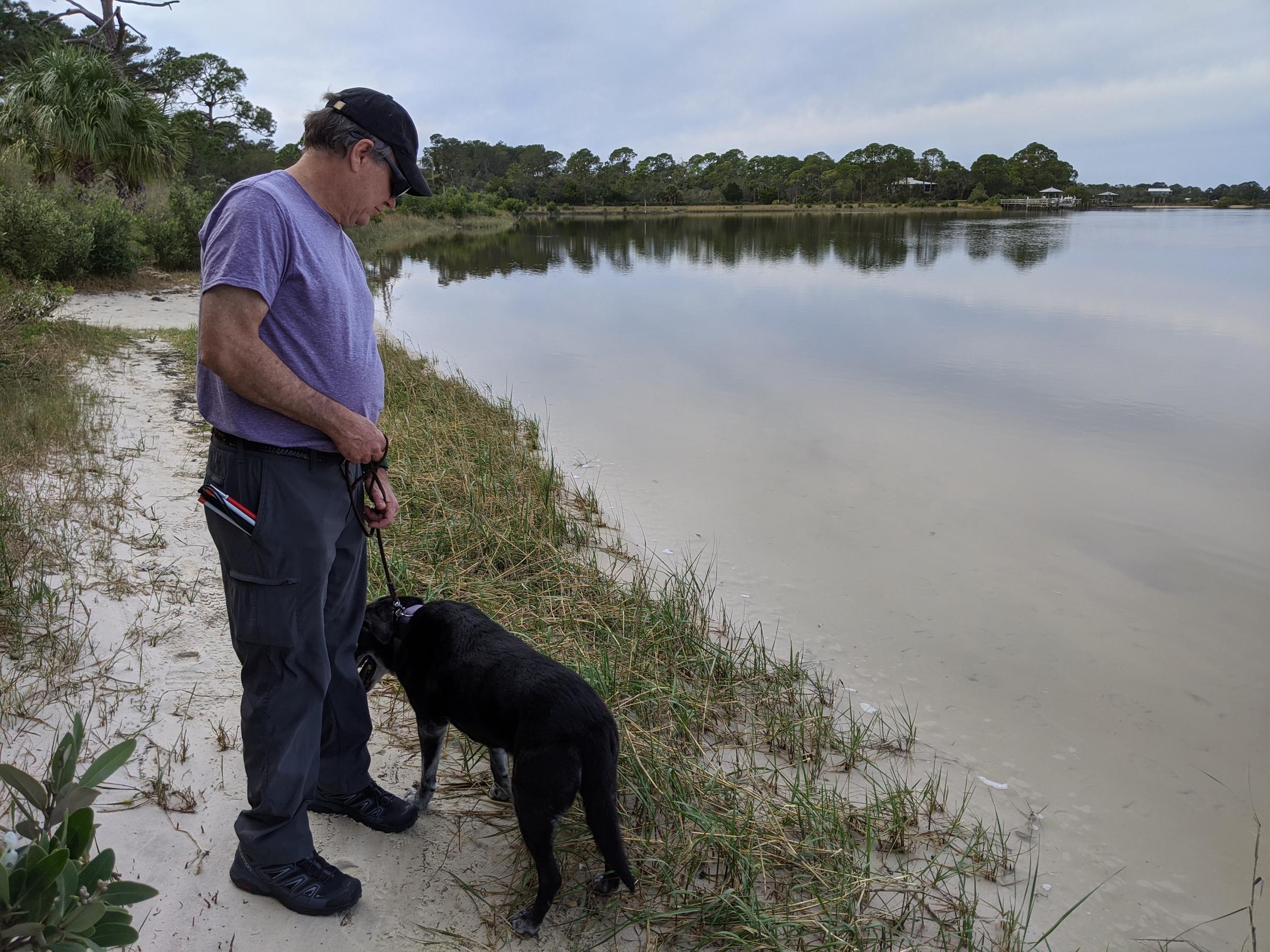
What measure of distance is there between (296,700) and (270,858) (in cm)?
46

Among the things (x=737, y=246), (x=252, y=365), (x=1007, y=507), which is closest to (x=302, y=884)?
(x=252, y=365)

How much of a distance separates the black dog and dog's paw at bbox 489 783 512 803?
0.28 meters

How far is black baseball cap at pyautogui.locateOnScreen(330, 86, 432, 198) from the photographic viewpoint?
2.05 metres

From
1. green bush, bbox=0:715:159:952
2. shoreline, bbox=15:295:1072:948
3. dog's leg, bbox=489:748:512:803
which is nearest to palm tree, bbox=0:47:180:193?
shoreline, bbox=15:295:1072:948

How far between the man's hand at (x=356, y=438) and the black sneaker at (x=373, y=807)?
115 cm

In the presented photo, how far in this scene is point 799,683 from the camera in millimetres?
4016

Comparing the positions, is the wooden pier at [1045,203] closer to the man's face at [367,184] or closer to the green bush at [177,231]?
the green bush at [177,231]

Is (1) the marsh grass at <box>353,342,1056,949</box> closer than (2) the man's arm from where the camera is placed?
No

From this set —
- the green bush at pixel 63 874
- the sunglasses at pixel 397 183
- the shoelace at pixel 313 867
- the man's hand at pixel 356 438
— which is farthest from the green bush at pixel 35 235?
the green bush at pixel 63 874

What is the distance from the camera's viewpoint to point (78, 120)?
1530cm

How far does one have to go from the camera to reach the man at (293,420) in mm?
1902

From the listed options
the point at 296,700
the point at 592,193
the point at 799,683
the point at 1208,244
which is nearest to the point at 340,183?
the point at 296,700

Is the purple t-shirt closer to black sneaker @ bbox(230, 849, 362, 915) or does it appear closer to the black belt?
the black belt

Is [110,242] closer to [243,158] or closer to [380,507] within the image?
[380,507]
